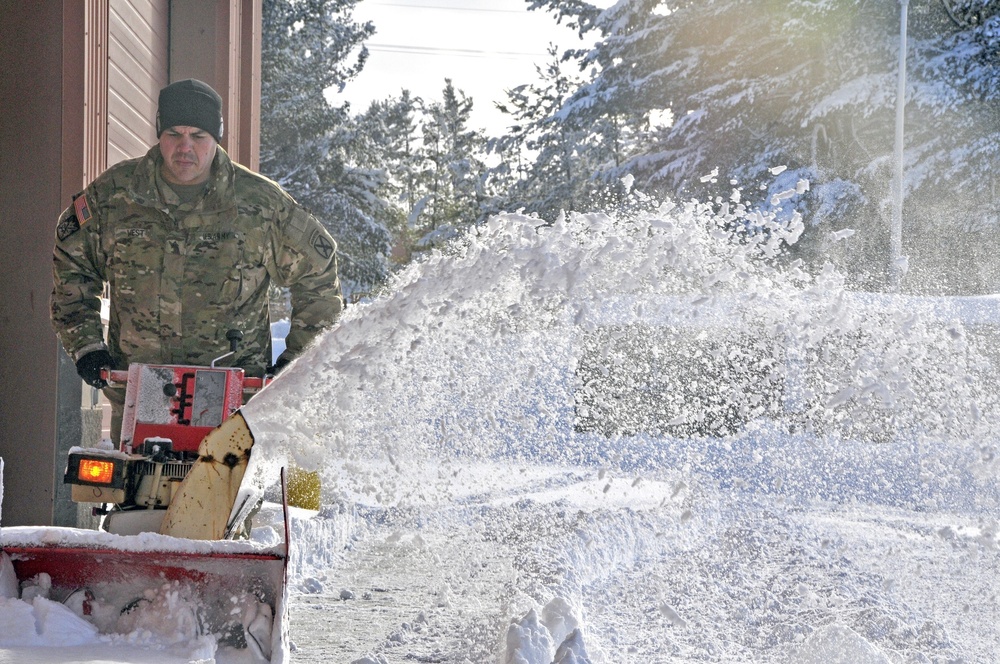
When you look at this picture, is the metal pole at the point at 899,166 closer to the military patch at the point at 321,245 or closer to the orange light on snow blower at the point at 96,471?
the military patch at the point at 321,245

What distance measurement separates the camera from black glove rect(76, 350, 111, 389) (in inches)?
144

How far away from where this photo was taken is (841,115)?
24859mm

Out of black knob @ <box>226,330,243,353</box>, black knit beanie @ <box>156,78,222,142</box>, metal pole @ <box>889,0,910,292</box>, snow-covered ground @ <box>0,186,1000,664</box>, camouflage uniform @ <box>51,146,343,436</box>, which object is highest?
metal pole @ <box>889,0,910,292</box>

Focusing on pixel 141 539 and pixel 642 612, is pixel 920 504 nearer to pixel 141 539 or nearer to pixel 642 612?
pixel 642 612

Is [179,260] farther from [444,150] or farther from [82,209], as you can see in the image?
[444,150]

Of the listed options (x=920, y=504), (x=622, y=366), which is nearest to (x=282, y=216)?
(x=920, y=504)

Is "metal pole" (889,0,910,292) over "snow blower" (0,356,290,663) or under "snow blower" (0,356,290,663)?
over

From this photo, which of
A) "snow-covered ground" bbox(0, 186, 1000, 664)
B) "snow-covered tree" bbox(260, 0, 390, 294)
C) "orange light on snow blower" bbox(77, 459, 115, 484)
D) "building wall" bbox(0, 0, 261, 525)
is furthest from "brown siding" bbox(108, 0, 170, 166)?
"snow-covered tree" bbox(260, 0, 390, 294)

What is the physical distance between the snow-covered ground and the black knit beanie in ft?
2.54

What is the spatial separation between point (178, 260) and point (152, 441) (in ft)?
2.81

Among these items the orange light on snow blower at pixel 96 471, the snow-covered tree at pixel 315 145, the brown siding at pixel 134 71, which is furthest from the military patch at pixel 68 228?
the snow-covered tree at pixel 315 145

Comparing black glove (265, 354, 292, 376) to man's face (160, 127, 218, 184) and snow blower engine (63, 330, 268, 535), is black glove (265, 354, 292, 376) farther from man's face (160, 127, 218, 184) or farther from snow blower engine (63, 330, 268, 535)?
man's face (160, 127, 218, 184)

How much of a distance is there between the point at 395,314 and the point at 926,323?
6.44 metres

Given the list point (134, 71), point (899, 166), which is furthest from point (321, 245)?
point (899, 166)
